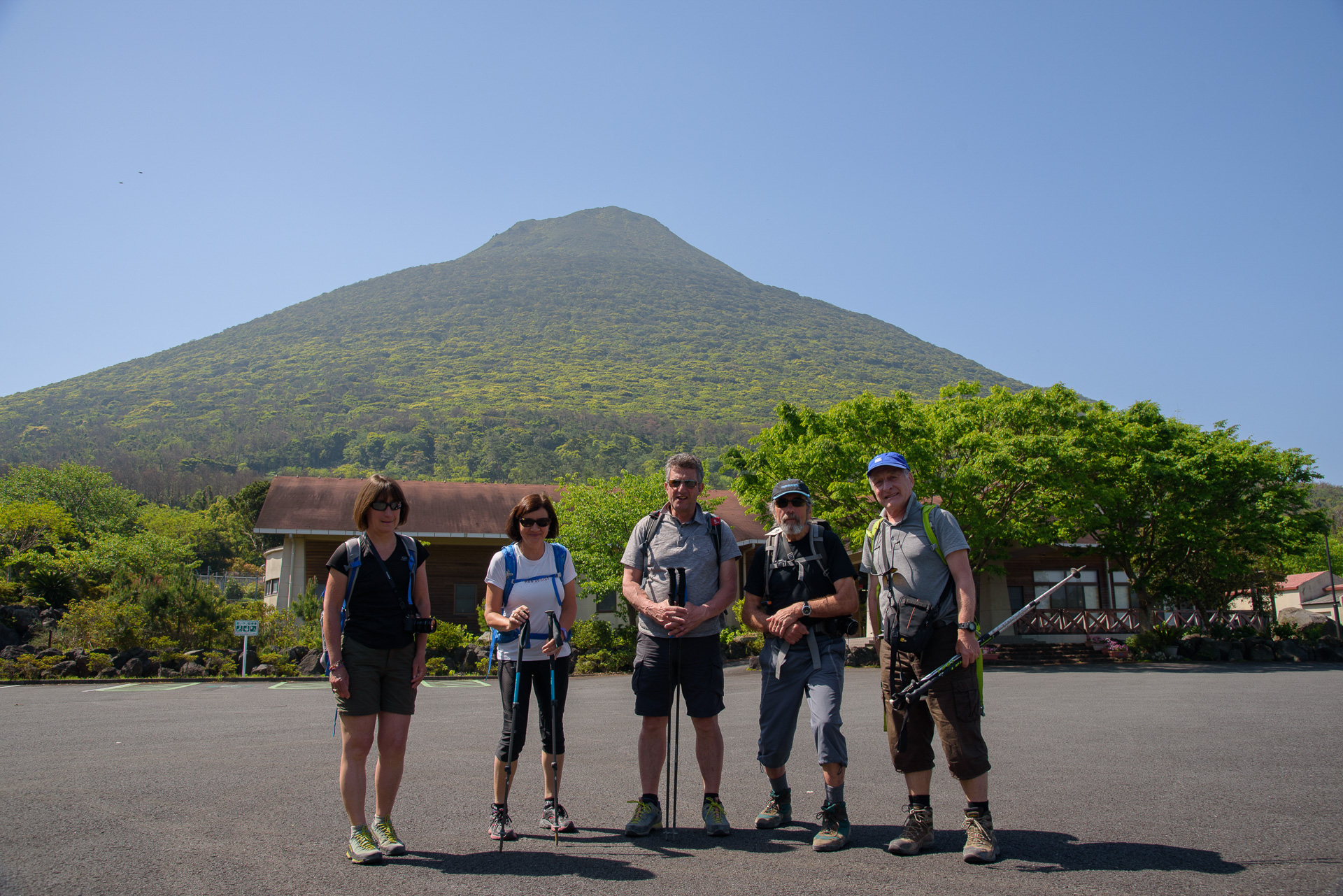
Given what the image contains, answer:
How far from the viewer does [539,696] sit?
473cm

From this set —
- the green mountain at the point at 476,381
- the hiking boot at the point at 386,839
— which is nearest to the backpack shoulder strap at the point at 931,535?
the hiking boot at the point at 386,839

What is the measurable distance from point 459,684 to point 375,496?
14099mm

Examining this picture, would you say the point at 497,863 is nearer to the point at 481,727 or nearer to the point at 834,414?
the point at 481,727

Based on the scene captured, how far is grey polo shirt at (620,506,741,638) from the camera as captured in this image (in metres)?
4.77

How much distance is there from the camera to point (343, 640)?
4293 mm

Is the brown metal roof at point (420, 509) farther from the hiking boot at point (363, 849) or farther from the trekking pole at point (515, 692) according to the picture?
the hiking boot at point (363, 849)

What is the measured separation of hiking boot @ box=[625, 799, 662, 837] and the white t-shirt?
0.89 metres

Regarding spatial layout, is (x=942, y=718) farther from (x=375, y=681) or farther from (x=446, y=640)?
(x=446, y=640)

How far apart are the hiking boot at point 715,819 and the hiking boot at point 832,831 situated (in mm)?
449

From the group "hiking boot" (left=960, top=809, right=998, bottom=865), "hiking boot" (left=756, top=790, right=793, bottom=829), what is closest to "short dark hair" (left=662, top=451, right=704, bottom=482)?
"hiking boot" (left=756, top=790, right=793, bottom=829)

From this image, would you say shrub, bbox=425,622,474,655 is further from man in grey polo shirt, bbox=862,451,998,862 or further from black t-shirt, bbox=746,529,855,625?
man in grey polo shirt, bbox=862,451,998,862

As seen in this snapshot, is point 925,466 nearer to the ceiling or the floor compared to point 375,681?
nearer to the ceiling

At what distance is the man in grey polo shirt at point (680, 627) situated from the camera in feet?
15.1

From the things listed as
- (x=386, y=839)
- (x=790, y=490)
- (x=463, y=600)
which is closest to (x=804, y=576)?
(x=790, y=490)
